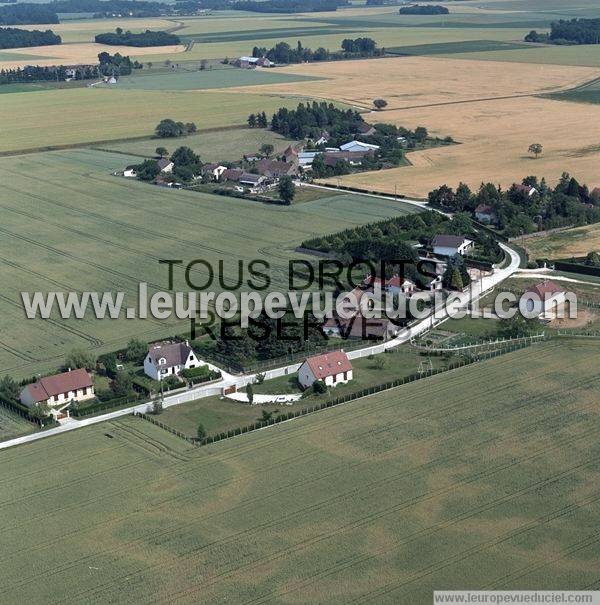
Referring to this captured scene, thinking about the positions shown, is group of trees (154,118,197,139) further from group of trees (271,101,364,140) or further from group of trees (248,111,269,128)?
group of trees (271,101,364,140)

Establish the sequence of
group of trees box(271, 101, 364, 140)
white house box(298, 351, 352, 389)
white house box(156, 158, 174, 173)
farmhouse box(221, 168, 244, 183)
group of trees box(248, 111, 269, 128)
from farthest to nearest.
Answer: group of trees box(248, 111, 269, 128), group of trees box(271, 101, 364, 140), white house box(156, 158, 174, 173), farmhouse box(221, 168, 244, 183), white house box(298, 351, 352, 389)

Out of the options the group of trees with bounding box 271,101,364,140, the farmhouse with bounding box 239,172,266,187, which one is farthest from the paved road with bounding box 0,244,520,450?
the group of trees with bounding box 271,101,364,140

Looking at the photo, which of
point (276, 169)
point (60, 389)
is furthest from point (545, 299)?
point (276, 169)

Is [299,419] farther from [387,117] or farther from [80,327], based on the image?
[387,117]

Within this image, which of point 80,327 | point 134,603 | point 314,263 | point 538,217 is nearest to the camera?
point 134,603

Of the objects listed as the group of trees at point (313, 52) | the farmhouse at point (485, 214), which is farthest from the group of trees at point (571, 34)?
the farmhouse at point (485, 214)

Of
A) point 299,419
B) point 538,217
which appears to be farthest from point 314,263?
point 299,419
